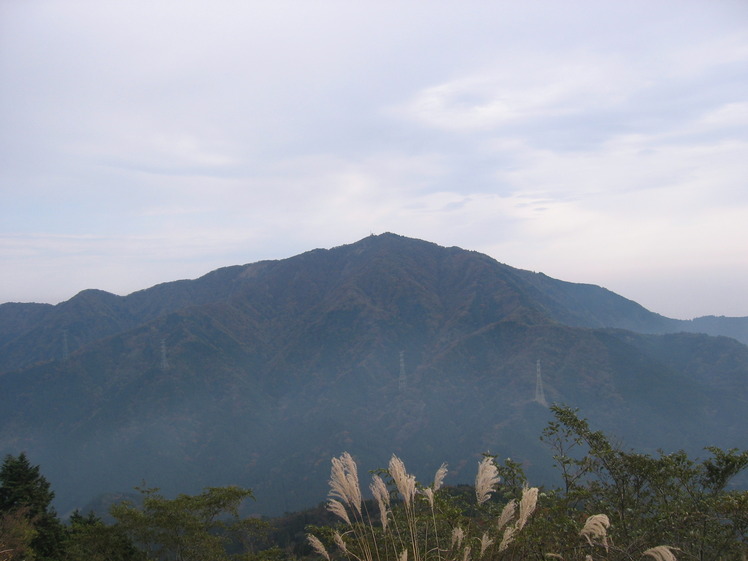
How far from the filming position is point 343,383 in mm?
138375

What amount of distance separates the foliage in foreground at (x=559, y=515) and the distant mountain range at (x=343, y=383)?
82768mm

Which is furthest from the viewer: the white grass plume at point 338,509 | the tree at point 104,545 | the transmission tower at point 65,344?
the transmission tower at point 65,344

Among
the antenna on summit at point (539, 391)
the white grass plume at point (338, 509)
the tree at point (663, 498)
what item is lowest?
the antenna on summit at point (539, 391)

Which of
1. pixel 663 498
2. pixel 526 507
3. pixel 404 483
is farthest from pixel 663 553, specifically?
pixel 663 498

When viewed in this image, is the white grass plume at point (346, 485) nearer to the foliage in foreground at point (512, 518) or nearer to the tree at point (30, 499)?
the foliage in foreground at point (512, 518)

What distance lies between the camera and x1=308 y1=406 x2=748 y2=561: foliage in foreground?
5074 mm

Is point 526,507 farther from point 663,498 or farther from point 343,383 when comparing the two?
point 343,383

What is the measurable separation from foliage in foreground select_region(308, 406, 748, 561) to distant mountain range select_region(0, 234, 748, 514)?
82768 mm

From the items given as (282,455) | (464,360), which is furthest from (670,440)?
(282,455)

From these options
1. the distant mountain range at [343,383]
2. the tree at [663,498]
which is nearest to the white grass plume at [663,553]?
the tree at [663,498]

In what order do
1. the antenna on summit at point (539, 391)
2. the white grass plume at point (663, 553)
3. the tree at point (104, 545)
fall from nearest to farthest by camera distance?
the white grass plume at point (663, 553)
the tree at point (104, 545)
the antenna on summit at point (539, 391)

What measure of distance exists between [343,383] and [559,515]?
13420 cm

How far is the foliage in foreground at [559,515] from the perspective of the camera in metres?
5.07

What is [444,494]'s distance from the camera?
9.27 m
